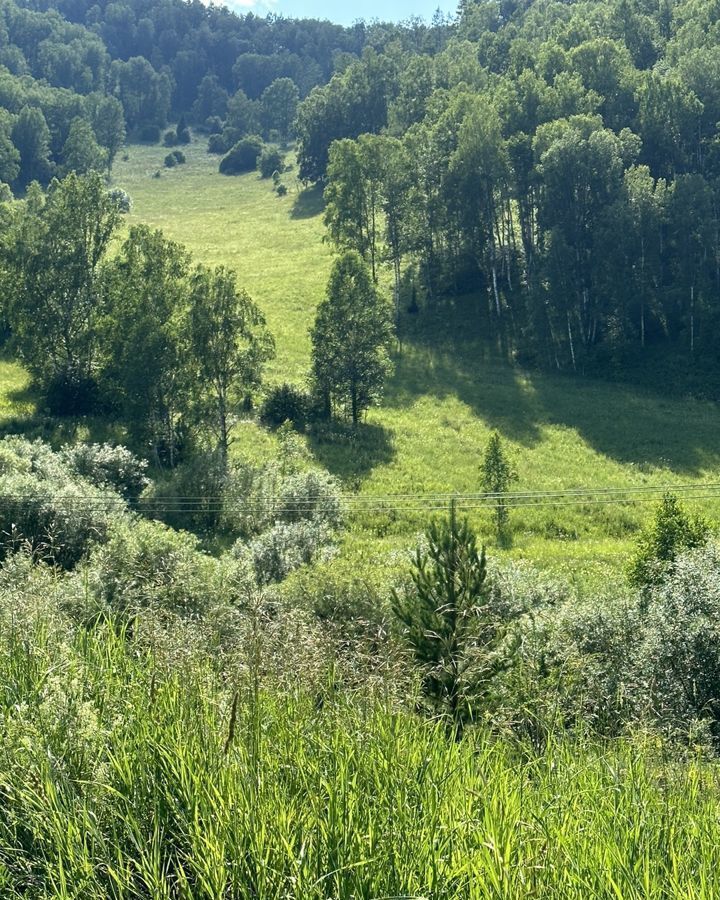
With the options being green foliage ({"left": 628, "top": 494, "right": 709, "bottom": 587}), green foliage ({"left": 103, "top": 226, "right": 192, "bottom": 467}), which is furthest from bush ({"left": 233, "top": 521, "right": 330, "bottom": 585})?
green foliage ({"left": 103, "top": 226, "right": 192, "bottom": 467})

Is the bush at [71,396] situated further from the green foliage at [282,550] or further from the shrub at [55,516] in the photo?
the green foliage at [282,550]

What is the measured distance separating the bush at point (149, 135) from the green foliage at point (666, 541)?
170m

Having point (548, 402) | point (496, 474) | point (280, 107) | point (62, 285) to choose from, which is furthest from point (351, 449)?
point (280, 107)

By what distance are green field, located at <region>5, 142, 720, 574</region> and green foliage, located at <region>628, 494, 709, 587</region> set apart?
3.21m

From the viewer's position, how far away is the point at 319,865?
18.4 feet

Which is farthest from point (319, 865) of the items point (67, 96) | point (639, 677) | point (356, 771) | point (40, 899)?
point (67, 96)

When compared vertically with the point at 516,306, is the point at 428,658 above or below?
below

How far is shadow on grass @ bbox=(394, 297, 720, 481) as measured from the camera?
50625mm

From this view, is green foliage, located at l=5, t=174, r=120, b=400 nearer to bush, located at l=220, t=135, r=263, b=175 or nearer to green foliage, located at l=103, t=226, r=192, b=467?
green foliage, located at l=103, t=226, r=192, b=467

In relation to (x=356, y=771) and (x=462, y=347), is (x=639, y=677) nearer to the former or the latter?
(x=356, y=771)

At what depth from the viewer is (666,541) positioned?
2722 centimetres

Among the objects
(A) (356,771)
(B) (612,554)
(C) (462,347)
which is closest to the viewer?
(A) (356,771)

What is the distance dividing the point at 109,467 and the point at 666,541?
24566 mm

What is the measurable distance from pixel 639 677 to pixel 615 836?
14.9 meters
